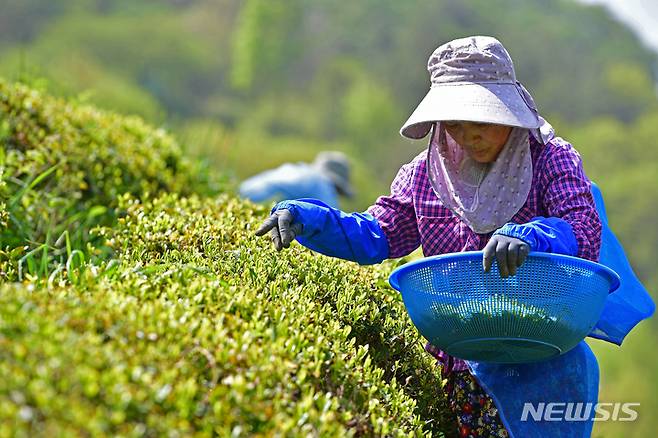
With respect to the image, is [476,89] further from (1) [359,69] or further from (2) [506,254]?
(1) [359,69]

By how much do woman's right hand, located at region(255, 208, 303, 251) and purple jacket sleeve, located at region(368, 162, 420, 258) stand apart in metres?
0.35

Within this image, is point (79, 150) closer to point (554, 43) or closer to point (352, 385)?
point (352, 385)

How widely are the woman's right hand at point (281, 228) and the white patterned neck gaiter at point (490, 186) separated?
449 mm

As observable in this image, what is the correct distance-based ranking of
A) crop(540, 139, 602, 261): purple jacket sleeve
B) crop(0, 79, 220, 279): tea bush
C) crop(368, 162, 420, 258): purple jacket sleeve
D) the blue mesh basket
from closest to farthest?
the blue mesh basket → crop(540, 139, 602, 261): purple jacket sleeve → crop(368, 162, 420, 258): purple jacket sleeve → crop(0, 79, 220, 279): tea bush

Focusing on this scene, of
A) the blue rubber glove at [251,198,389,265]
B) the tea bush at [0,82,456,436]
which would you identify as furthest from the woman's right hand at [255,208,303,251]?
the tea bush at [0,82,456,436]

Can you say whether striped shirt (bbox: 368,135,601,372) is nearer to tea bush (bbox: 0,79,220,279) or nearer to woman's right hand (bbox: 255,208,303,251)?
woman's right hand (bbox: 255,208,303,251)

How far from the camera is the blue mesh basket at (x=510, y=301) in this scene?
8.32ft

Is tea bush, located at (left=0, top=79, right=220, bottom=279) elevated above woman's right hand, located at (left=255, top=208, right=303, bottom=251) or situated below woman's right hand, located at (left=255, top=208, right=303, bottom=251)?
below

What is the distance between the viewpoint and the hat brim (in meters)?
2.69

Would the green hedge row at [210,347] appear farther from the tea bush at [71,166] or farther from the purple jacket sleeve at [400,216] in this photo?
the tea bush at [71,166]

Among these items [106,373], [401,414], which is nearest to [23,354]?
[106,373]

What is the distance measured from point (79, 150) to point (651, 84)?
64532 millimetres

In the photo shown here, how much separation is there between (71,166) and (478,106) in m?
2.69

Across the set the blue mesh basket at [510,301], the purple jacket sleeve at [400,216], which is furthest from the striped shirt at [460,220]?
the blue mesh basket at [510,301]
